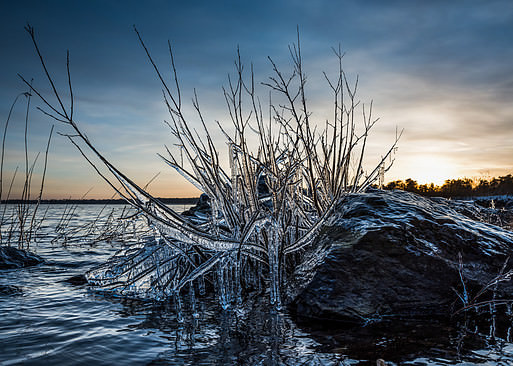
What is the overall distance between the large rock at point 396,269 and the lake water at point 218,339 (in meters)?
0.19

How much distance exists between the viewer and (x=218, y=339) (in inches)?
103

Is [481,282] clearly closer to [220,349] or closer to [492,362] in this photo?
→ [492,362]

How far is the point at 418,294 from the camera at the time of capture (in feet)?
9.52

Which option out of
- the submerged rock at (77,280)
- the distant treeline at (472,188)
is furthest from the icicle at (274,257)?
the distant treeline at (472,188)

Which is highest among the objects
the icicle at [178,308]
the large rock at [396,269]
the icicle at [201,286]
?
the large rock at [396,269]

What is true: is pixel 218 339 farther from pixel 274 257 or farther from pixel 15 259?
pixel 15 259

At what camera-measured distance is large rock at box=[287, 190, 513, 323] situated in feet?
9.44

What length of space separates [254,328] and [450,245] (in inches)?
75.9

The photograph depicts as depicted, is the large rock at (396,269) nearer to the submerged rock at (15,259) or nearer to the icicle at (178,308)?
the icicle at (178,308)

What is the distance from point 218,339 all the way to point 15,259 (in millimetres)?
5521

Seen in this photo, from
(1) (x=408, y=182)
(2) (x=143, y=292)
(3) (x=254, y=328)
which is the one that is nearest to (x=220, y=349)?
(3) (x=254, y=328)

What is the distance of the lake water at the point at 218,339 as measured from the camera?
2.23m

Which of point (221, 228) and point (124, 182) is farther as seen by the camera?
→ point (221, 228)

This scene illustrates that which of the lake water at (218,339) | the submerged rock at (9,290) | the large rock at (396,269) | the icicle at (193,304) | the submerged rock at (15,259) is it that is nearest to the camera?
the lake water at (218,339)
